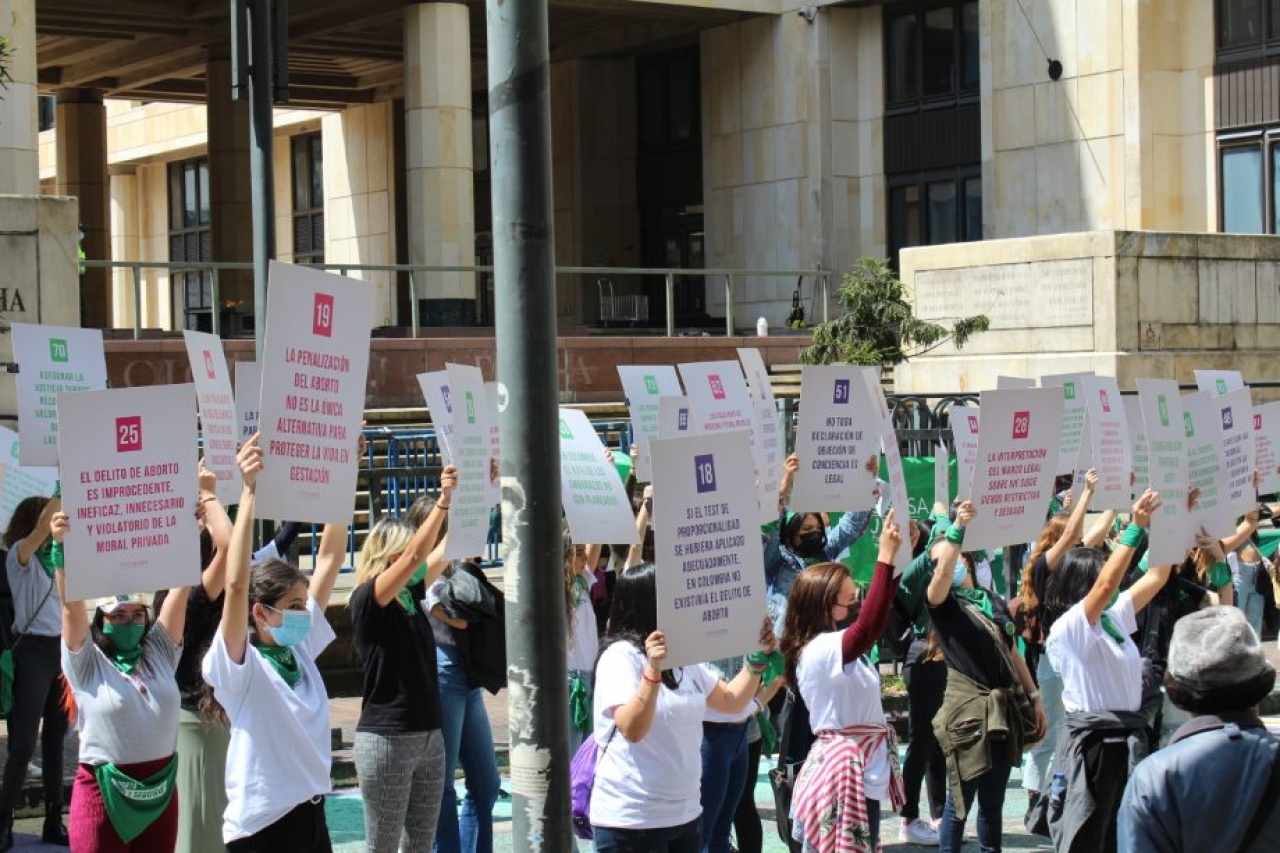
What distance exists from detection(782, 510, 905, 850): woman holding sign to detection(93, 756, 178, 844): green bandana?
230 cm

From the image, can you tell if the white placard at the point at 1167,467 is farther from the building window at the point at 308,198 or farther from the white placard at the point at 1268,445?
the building window at the point at 308,198

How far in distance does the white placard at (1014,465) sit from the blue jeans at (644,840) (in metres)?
2.44

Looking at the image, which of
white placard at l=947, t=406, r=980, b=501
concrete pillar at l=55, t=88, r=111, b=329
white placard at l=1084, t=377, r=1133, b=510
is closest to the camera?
white placard at l=947, t=406, r=980, b=501

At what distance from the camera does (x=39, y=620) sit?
9148 mm

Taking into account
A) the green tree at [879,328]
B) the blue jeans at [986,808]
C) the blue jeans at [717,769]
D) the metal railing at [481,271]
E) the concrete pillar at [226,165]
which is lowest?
the blue jeans at [986,808]

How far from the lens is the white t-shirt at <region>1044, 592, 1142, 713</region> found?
25.7 feet

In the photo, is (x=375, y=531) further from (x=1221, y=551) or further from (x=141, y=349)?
(x=141, y=349)

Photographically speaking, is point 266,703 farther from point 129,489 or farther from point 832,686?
point 832,686

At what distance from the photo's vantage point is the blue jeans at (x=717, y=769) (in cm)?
743

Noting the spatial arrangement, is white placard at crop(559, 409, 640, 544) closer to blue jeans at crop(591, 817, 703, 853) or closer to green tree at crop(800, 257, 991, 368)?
blue jeans at crop(591, 817, 703, 853)

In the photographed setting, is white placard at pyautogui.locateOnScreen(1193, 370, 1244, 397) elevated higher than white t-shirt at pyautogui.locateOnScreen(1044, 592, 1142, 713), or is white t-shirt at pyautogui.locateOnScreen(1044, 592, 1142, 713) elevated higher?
white placard at pyautogui.locateOnScreen(1193, 370, 1244, 397)

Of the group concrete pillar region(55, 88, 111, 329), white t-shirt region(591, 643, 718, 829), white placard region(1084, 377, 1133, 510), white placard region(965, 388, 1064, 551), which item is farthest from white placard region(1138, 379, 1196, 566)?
concrete pillar region(55, 88, 111, 329)

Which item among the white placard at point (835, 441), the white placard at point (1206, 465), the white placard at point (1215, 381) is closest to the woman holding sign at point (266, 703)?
the white placard at point (835, 441)

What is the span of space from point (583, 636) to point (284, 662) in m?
2.40
